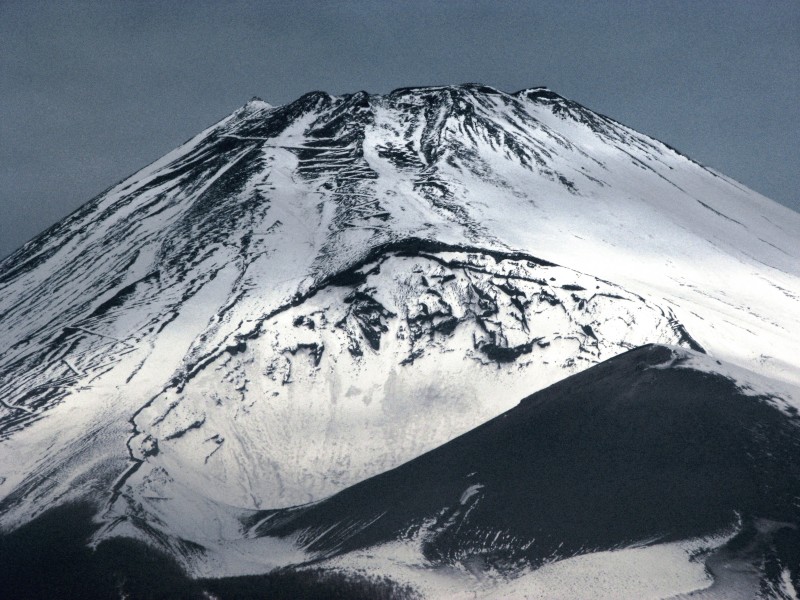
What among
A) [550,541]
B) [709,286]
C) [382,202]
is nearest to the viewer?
[550,541]

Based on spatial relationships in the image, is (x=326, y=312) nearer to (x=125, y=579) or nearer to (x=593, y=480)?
(x=593, y=480)

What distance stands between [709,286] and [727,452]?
29893mm

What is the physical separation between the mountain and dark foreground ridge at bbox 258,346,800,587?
12.0ft

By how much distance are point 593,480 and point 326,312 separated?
28617mm

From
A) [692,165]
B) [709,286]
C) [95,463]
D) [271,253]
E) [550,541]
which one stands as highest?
[692,165]

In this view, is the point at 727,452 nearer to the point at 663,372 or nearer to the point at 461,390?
the point at 663,372

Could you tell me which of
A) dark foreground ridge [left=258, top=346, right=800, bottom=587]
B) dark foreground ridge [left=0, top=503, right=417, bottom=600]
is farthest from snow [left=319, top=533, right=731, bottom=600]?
dark foreground ridge [left=0, top=503, right=417, bottom=600]

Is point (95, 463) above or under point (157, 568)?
above

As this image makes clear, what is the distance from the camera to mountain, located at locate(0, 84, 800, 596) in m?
71.0

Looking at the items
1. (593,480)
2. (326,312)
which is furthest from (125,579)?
(326,312)

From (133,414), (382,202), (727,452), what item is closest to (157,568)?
(133,414)

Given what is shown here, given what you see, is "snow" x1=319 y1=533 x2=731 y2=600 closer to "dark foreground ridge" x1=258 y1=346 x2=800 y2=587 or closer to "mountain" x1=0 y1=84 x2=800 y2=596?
"dark foreground ridge" x1=258 y1=346 x2=800 y2=587

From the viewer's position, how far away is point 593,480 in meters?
64.0

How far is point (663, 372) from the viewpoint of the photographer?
71.6 metres
